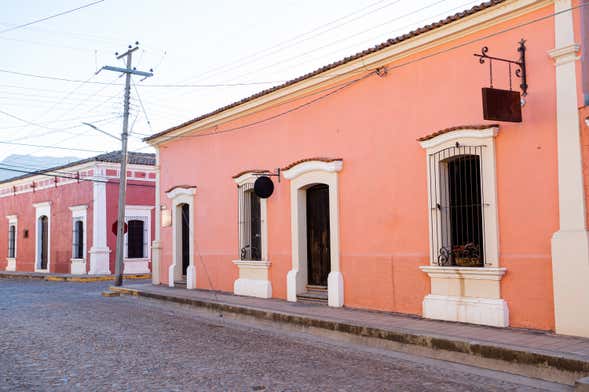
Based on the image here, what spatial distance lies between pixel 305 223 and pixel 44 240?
21.1m

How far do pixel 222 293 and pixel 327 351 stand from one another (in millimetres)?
6922

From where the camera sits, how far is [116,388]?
244 inches

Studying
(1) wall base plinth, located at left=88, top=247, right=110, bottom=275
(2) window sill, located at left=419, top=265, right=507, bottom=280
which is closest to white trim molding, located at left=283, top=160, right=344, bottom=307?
(2) window sill, located at left=419, top=265, right=507, bottom=280

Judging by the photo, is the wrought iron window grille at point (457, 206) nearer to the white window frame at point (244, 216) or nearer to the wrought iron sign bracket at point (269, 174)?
the wrought iron sign bracket at point (269, 174)

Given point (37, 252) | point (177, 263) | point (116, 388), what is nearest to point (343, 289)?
point (116, 388)

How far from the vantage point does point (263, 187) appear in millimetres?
13125

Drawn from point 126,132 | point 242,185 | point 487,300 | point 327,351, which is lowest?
point 327,351

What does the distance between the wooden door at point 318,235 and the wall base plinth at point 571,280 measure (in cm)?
521

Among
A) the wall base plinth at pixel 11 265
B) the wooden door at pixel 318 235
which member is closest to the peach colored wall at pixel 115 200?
the wall base plinth at pixel 11 265

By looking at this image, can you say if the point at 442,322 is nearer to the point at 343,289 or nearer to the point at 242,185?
the point at 343,289

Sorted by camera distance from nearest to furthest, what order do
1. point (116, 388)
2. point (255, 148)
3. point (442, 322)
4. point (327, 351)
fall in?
point (116, 388)
point (327, 351)
point (442, 322)
point (255, 148)

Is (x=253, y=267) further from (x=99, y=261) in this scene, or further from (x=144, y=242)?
(x=99, y=261)

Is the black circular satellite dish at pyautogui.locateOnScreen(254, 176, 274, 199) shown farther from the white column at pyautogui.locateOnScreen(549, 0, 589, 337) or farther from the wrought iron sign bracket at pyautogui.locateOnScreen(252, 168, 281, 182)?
the white column at pyautogui.locateOnScreen(549, 0, 589, 337)

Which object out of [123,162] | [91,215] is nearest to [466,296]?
[123,162]
